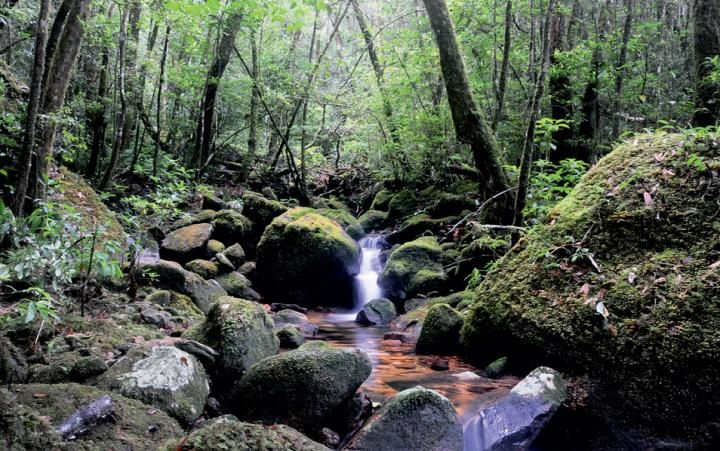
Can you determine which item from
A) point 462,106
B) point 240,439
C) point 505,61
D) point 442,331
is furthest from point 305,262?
point 240,439

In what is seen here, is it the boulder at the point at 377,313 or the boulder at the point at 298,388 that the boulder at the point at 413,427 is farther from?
the boulder at the point at 377,313

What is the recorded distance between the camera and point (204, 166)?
15.1 metres

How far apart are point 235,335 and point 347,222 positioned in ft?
30.8

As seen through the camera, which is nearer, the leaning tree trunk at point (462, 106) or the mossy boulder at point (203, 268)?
the leaning tree trunk at point (462, 106)

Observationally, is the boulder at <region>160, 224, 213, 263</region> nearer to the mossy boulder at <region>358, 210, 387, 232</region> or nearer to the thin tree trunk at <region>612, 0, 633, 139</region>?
the mossy boulder at <region>358, 210, 387, 232</region>

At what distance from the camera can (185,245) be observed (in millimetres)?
10117

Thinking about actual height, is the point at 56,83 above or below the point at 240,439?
above

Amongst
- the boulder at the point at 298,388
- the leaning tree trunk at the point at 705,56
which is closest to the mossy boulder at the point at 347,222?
the leaning tree trunk at the point at 705,56

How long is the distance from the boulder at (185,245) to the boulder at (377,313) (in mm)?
3707

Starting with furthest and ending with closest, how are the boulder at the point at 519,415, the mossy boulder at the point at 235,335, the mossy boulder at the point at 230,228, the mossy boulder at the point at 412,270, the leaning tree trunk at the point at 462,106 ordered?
the mossy boulder at the point at 230,228 → the mossy boulder at the point at 412,270 → the leaning tree trunk at the point at 462,106 → the mossy boulder at the point at 235,335 → the boulder at the point at 519,415

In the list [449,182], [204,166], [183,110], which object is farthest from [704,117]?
[183,110]

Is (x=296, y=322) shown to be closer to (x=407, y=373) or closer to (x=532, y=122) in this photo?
(x=407, y=373)

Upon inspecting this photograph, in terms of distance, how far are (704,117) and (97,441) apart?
8.38m

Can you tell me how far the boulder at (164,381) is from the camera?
352 cm
